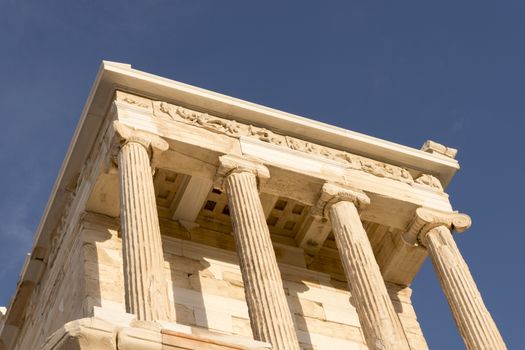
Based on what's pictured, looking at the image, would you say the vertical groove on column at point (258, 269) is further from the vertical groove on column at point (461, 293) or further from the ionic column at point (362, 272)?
the vertical groove on column at point (461, 293)

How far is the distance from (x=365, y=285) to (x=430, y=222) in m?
3.71

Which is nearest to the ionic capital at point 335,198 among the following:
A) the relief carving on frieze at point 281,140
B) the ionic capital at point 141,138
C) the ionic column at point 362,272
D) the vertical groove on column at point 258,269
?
the ionic column at point 362,272

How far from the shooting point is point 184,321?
1919cm

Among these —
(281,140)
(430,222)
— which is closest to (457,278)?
(430,222)

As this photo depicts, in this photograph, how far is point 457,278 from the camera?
19.8 meters

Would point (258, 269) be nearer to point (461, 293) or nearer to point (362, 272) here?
point (362, 272)

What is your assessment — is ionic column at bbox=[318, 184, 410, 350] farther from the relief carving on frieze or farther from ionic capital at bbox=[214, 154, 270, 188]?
ionic capital at bbox=[214, 154, 270, 188]

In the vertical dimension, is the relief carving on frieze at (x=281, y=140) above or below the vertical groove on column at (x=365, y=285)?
above

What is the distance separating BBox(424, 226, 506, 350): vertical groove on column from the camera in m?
18.4

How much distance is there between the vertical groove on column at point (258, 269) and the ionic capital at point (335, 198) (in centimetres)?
180

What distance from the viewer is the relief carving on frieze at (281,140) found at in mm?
20547

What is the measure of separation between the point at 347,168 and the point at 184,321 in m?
5.34

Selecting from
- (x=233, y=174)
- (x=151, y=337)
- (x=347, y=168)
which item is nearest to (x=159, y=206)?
(x=233, y=174)

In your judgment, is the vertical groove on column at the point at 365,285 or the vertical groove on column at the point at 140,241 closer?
the vertical groove on column at the point at 140,241
